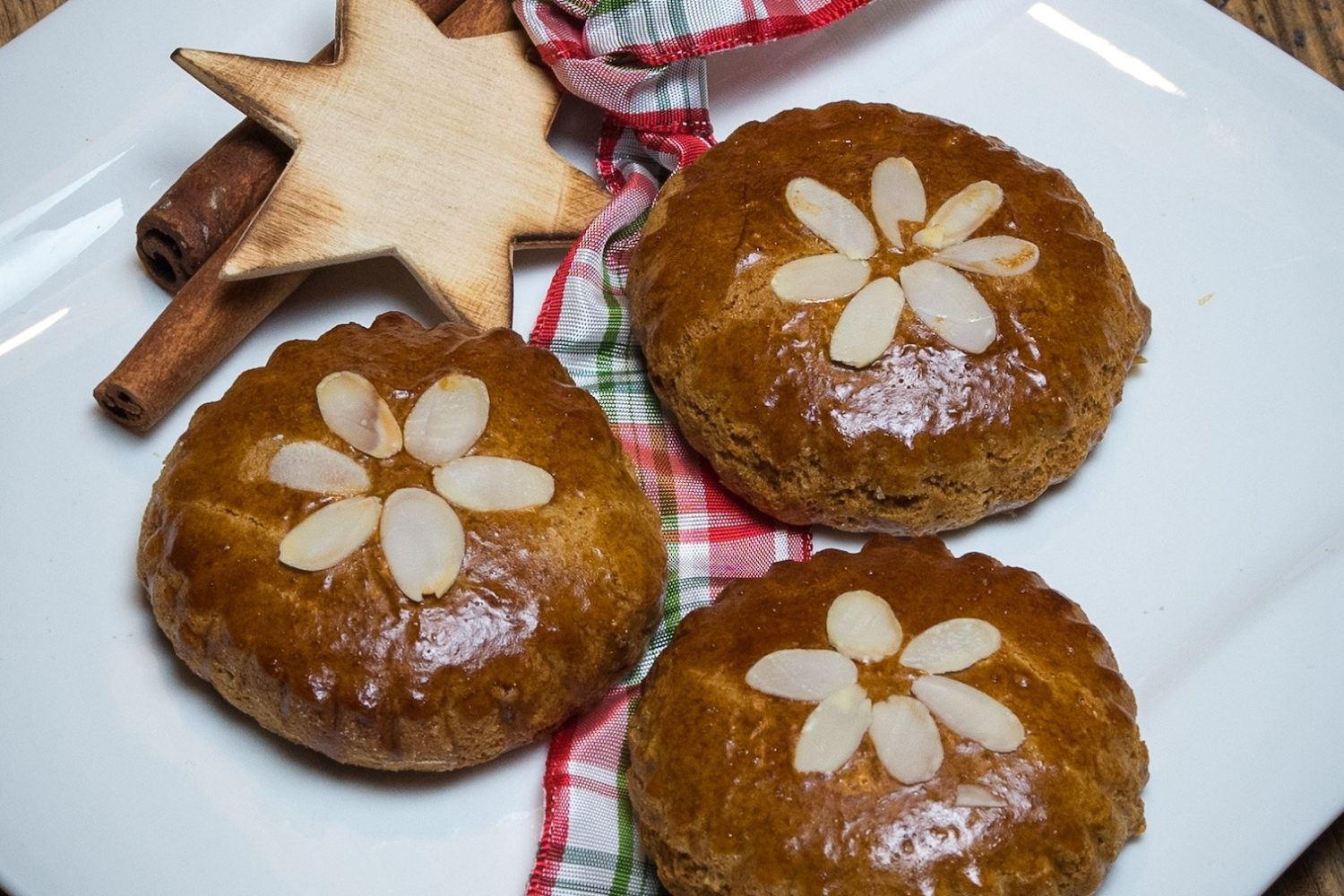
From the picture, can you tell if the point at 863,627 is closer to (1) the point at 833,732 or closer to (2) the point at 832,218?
(1) the point at 833,732

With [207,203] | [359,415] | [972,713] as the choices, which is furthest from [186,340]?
[972,713]

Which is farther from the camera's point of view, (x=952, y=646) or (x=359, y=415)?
(x=359, y=415)

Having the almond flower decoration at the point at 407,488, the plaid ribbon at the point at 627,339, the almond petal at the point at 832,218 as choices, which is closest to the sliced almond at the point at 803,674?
the plaid ribbon at the point at 627,339

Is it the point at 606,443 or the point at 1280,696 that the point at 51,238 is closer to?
the point at 606,443

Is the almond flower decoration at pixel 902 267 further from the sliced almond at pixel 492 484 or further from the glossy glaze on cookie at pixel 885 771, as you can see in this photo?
the sliced almond at pixel 492 484

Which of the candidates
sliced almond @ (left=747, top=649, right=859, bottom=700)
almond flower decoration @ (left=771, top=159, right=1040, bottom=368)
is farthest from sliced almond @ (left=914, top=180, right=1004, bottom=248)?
sliced almond @ (left=747, top=649, right=859, bottom=700)
